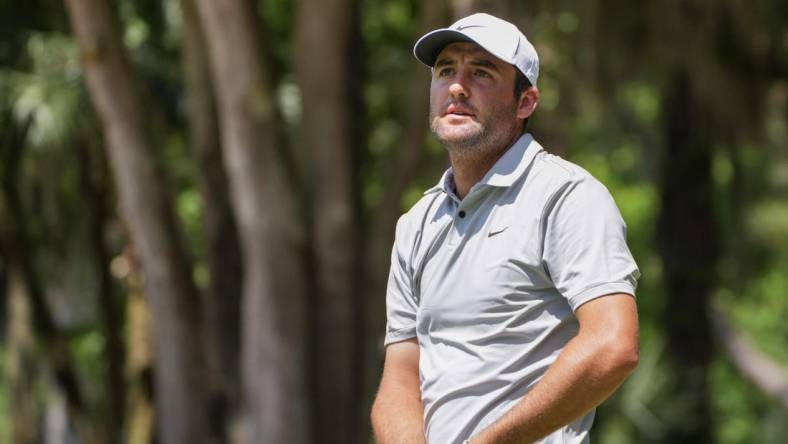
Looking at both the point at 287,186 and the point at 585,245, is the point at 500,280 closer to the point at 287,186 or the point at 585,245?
the point at 585,245

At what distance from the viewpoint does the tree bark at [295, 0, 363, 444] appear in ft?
32.4

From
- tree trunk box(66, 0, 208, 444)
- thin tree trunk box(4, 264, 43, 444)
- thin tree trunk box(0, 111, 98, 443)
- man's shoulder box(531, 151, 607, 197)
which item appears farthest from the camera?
thin tree trunk box(4, 264, 43, 444)

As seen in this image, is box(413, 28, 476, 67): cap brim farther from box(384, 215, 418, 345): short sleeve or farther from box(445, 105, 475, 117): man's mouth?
box(384, 215, 418, 345): short sleeve

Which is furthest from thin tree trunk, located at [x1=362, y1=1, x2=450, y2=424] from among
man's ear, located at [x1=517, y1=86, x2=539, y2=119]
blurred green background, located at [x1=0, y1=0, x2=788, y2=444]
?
man's ear, located at [x1=517, y1=86, x2=539, y2=119]

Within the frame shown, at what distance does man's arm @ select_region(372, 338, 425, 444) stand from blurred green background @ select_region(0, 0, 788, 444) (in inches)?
180

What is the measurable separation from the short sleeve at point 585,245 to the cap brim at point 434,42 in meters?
0.39

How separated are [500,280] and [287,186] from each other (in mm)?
6749

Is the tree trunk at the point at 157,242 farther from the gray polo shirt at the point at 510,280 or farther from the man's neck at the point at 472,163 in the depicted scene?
the gray polo shirt at the point at 510,280

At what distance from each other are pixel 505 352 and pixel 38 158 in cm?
1053

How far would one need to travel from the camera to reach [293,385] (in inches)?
388

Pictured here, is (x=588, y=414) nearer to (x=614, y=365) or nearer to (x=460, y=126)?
(x=614, y=365)

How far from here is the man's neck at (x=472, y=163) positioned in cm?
319

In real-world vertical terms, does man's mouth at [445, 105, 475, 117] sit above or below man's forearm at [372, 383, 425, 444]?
above

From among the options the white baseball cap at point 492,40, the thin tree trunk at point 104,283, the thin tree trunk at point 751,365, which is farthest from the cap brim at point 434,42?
the thin tree trunk at point 751,365
